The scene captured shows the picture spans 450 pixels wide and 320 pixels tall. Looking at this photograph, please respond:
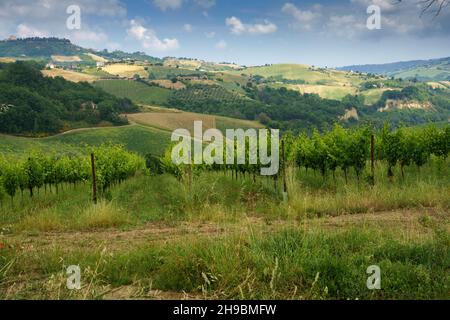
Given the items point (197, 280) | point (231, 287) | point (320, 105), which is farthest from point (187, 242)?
point (320, 105)

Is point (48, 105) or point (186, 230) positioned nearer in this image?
point (186, 230)

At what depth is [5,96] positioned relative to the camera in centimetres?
11006

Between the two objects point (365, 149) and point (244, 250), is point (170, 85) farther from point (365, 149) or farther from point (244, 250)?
point (244, 250)

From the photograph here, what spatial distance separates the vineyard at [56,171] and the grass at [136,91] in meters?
136

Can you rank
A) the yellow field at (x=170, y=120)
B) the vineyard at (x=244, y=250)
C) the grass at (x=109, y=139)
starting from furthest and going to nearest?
the yellow field at (x=170, y=120), the grass at (x=109, y=139), the vineyard at (x=244, y=250)

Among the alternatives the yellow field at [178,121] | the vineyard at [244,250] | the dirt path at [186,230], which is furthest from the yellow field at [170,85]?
the dirt path at [186,230]

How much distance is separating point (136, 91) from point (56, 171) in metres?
154

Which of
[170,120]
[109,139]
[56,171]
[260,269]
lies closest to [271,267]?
[260,269]

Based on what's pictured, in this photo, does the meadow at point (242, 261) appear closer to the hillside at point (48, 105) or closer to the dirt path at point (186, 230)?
the dirt path at point (186, 230)

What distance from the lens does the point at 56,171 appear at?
25.1m

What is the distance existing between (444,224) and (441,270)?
3542 mm

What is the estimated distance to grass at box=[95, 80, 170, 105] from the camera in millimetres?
164500

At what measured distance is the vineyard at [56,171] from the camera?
2198 centimetres
